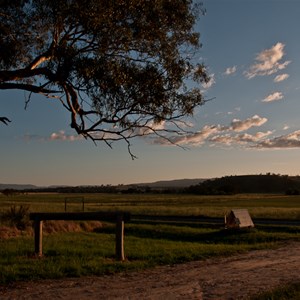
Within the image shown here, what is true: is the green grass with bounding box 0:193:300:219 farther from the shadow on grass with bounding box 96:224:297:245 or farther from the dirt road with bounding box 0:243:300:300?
the dirt road with bounding box 0:243:300:300

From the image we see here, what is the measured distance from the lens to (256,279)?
9930mm

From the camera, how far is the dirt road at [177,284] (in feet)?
27.9

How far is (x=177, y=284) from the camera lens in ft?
31.1

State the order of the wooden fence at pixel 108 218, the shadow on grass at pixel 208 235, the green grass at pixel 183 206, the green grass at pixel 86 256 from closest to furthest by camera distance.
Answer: the green grass at pixel 86 256, the wooden fence at pixel 108 218, the shadow on grass at pixel 208 235, the green grass at pixel 183 206

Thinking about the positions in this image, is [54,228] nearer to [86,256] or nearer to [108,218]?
[86,256]

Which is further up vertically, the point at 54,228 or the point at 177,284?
the point at 54,228

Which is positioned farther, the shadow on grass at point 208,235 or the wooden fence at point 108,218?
the shadow on grass at point 208,235

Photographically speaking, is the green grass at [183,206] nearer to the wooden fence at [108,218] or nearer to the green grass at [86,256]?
the green grass at [86,256]

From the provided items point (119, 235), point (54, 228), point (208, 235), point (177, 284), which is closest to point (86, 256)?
point (119, 235)

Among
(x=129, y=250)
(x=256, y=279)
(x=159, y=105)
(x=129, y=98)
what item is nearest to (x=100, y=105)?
(x=129, y=98)

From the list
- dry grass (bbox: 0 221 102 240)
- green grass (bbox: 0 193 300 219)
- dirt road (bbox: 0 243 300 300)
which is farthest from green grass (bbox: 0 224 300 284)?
green grass (bbox: 0 193 300 219)

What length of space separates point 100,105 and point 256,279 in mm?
6240

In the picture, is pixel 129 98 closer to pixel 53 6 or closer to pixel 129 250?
pixel 53 6

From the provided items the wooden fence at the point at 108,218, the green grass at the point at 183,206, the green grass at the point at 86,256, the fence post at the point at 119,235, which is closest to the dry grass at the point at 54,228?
the green grass at the point at 86,256
